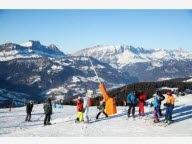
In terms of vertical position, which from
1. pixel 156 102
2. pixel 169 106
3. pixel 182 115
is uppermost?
pixel 156 102

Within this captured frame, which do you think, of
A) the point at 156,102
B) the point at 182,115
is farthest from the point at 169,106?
the point at 182,115

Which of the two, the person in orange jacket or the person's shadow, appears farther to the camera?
the person's shadow

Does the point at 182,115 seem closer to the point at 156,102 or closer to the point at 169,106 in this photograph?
the point at 156,102

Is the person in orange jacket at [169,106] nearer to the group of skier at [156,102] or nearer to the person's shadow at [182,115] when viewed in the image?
the group of skier at [156,102]

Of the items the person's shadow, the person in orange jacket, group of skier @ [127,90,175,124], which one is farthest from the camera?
the person's shadow

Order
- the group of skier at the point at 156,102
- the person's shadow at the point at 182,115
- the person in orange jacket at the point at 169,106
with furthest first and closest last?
1. the person's shadow at the point at 182,115
2. the group of skier at the point at 156,102
3. the person in orange jacket at the point at 169,106

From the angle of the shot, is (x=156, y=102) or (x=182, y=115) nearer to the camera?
(x=156, y=102)

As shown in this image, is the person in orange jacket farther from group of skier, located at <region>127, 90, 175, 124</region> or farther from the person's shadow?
the person's shadow

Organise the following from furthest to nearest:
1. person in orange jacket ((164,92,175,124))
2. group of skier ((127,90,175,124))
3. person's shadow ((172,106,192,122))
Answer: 1. person's shadow ((172,106,192,122))
2. group of skier ((127,90,175,124))
3. person in orange jacket ((164,92,175,124))

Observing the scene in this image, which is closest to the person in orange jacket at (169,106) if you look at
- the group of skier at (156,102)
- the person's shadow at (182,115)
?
the group of skier at (156,102)

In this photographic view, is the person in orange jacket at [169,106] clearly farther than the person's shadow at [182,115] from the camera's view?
No

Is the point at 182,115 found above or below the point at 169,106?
below

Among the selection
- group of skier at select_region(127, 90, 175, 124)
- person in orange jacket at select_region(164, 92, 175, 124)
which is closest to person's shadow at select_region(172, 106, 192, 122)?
group of skier at select_region(127, 90, 175, 124)
